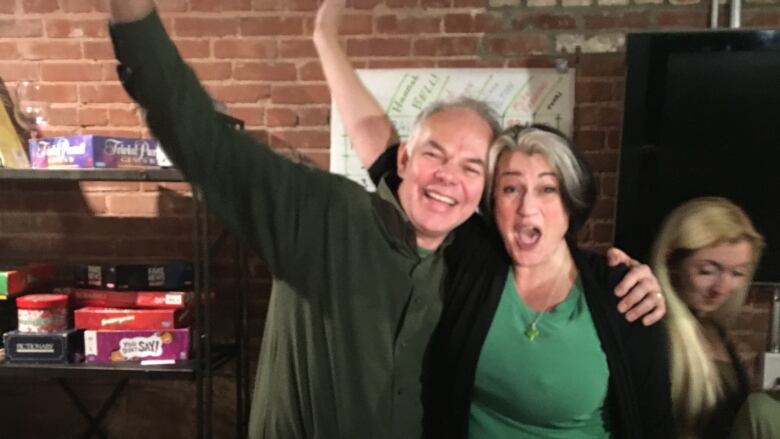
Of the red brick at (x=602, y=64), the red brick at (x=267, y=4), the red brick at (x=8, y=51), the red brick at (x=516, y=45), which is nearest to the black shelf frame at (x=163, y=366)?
the red brick at (x=8, y=51)

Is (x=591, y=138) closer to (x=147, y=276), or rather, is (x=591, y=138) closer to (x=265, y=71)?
(x=265, y=71)

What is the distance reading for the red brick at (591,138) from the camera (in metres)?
2.38

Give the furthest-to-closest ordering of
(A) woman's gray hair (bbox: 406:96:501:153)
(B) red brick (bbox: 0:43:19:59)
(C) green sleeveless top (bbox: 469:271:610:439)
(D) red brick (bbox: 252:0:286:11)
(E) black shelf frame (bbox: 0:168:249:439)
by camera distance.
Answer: (B) red brick (bbox: 0:43:19:59)
(D) red brick (bbox: 252:0:286:11)
(E) black shelf frame (bbox: 0:168:249:439)
(A) woman's gray hair (bbox: 406:96:501:153)
(C) green sleeveless top (bbox: 469:271:610:439)

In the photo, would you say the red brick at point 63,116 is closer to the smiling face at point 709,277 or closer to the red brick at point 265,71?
the red brick at point 265,71

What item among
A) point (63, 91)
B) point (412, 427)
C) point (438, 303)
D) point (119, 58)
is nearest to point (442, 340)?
point (438, 303)

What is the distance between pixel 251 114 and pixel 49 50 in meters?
0.80

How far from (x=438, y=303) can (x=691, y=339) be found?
0.67 meters

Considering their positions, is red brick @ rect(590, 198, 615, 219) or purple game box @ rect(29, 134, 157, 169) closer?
purple game box @ rect(29, 134, 157, 169)

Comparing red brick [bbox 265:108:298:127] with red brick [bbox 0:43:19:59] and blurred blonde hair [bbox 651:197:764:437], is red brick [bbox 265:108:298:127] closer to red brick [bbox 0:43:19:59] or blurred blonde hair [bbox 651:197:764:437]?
red brick [bbox 0:43:19:59]

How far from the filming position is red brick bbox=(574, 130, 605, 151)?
2385mm

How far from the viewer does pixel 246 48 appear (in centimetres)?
246

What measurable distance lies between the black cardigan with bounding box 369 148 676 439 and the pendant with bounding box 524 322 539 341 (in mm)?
77

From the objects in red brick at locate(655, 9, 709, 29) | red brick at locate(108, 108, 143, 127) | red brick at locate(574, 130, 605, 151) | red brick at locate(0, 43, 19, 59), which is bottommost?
red brick at locate(574, 130, 605, 151)

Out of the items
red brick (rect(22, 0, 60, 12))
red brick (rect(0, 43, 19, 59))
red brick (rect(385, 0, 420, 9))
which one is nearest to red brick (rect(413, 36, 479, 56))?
red brick (rect(385, 0, 420, 9))
